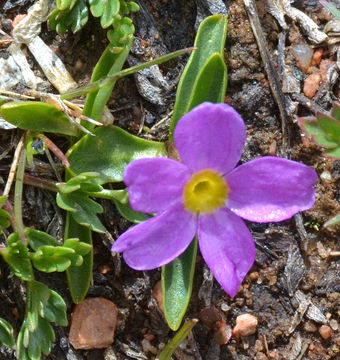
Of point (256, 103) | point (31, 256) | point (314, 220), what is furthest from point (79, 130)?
point (314, 220)

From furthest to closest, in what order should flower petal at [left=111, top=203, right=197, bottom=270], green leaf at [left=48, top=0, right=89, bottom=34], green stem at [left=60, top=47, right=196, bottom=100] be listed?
green leaf at [left=48, top=0, right=89, bottom=34], green stem at [left=60, top=47, right=196, bottom=100], flower petal at [left=111, top=203, right=197, bottom=270]

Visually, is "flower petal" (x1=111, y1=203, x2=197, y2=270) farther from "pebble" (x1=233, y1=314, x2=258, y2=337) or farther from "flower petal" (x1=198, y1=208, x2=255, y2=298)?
"pebble" (x1=233, y1=314, x2=258, y2=337)

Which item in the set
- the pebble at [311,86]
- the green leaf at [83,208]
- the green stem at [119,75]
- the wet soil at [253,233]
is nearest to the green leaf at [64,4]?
the wet soil at [253,233]

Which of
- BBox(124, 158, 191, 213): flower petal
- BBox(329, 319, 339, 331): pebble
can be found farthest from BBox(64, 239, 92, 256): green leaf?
BBox(329, 319, 339, 331): pebble

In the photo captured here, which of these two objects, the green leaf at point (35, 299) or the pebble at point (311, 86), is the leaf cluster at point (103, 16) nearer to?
the pebble at point (311, 86)

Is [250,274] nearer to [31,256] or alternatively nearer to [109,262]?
[109,262]

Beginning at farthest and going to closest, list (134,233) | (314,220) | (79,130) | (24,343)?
(314,220)
(79,130)
(24,343)
(134,233)
